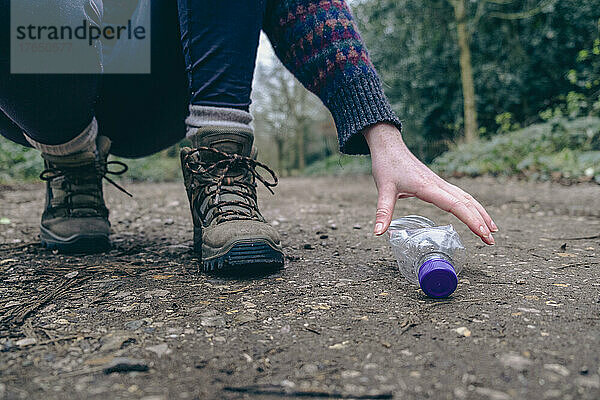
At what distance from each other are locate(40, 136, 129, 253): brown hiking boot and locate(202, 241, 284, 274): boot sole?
1.78 ft

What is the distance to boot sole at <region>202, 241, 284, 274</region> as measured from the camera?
115cm

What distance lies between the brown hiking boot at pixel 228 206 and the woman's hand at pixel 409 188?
0.30 m

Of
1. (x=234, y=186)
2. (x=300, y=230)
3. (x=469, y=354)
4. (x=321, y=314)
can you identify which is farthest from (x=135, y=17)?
(x=469, y=354)

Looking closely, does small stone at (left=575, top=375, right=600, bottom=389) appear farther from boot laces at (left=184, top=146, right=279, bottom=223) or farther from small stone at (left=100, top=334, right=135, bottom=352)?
boot laces at (left=184, top=146, right=279, bottom=223)

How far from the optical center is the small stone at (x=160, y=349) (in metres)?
0.77

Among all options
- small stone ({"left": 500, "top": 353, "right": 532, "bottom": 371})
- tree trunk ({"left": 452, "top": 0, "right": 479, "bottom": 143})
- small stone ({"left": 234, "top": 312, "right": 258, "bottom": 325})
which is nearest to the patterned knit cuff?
small stone ({"left": 234, "top": 312, "right": 258, "bottom": 325})

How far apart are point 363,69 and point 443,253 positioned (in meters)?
0.54

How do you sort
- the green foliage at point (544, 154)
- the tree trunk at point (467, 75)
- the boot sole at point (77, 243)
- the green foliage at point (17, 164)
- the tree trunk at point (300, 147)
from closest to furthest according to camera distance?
1. the boot sole at point (77, 243)
2. the green foliage at point (544, 154)
3. the green foliage at point (17, 164)
4. the tree trunk at point (467, 75)
5. the tree trunk at point (300, 147)

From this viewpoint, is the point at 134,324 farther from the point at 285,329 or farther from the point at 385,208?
the point at 385,208

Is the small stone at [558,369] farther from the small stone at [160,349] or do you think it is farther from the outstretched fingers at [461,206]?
the small stone at [160,349]

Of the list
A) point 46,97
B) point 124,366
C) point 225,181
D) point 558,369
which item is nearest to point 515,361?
point 558,369

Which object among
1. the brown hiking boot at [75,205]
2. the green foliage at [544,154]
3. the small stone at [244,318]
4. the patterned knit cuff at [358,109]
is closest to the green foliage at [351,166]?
the green foliage at [544,154]

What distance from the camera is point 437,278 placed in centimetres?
100

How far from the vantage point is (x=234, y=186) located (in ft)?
4.35
